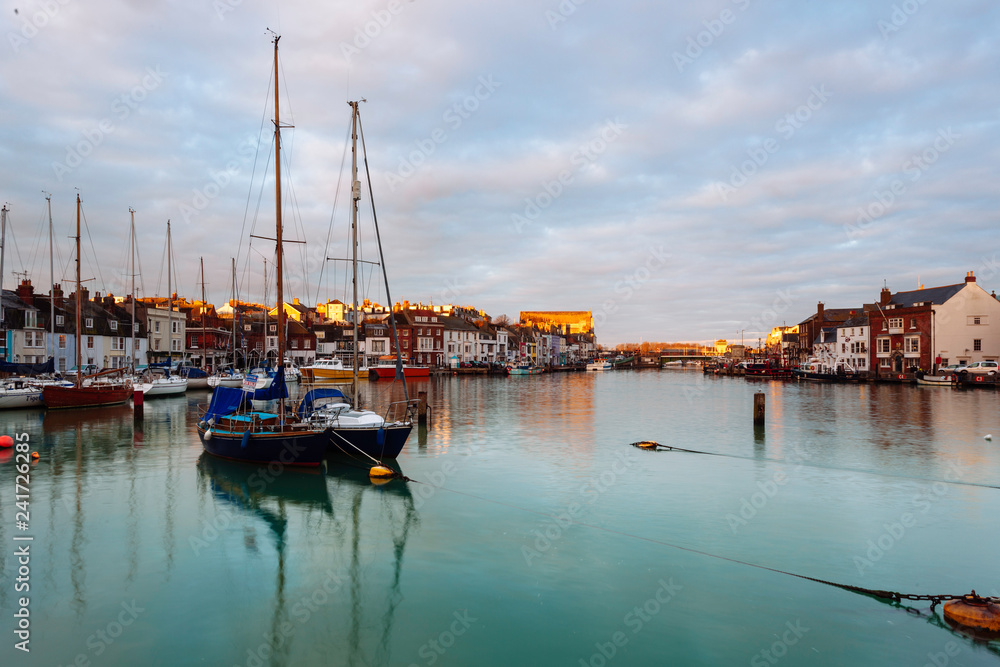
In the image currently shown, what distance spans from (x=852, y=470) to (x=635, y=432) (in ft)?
44.0

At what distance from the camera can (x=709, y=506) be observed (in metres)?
17.9

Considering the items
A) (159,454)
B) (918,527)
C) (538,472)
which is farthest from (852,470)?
(159,454)

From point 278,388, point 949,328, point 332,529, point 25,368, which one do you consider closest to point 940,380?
point 949,328

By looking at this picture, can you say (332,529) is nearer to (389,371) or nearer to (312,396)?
(312,396)

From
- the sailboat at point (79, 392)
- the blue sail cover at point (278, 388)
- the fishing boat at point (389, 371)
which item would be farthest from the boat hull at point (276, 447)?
the fishing boat at point (389, 371)

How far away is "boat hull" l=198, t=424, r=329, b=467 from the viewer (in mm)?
21609

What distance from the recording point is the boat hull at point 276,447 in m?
21.6

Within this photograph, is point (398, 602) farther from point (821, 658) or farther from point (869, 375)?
point (869, 375)

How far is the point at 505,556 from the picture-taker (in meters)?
13.6

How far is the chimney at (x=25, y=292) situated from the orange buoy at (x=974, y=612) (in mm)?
78326

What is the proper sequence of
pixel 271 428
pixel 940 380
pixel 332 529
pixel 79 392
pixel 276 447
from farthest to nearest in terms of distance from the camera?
pixel 940 380, pixel 79 392, pixel 271 428, pixel 276 447, pixel 332 529

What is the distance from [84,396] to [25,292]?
29.4 m

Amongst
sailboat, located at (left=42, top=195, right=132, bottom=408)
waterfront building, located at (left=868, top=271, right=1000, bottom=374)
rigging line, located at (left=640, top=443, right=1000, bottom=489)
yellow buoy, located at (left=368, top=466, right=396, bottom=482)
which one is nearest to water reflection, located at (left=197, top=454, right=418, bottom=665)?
yellow buoy, located at (left=368, top=466, right=396, bottom=482)

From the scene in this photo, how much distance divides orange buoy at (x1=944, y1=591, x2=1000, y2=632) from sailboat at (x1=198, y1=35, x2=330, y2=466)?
1851 cm
